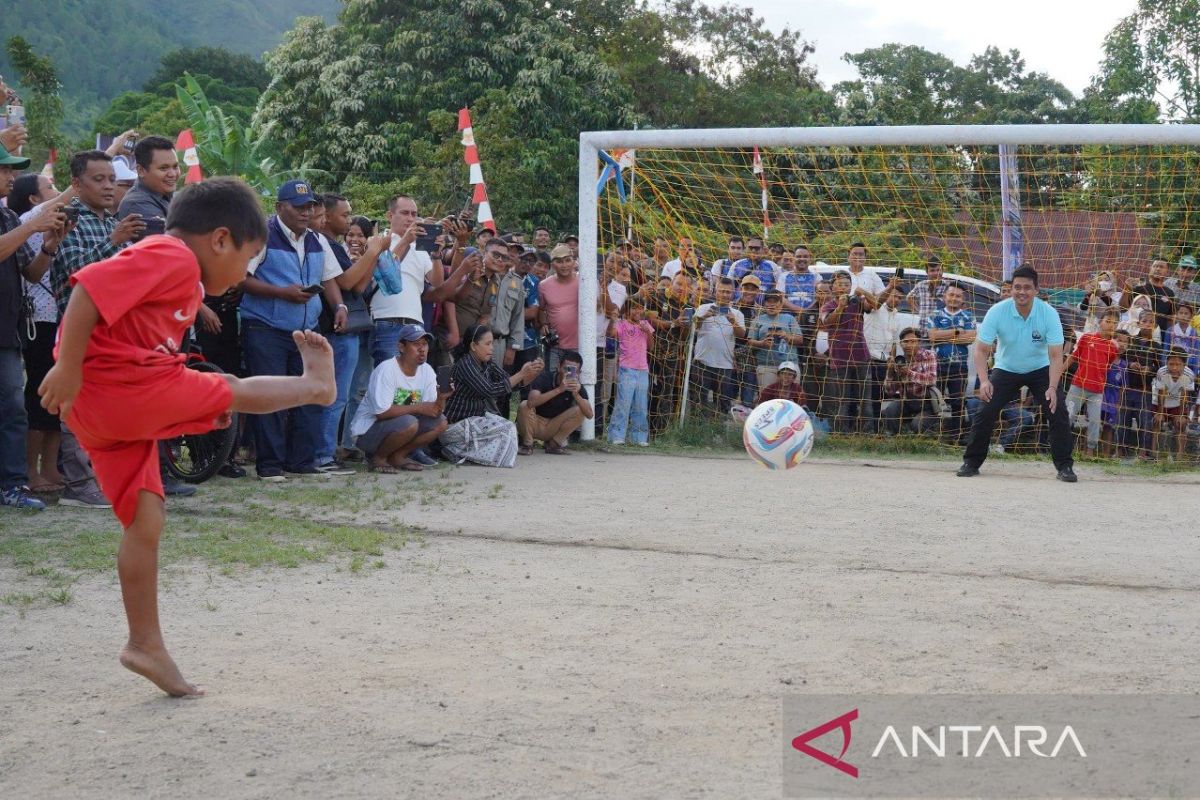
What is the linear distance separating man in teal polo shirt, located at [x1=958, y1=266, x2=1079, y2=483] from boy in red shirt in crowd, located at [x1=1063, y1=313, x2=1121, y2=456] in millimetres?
1635

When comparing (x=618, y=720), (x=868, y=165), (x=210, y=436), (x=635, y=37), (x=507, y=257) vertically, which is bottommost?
(x=618, y=720)

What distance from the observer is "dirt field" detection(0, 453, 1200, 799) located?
143 inches

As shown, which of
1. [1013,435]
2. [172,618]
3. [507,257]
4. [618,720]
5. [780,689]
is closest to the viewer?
[618,720]

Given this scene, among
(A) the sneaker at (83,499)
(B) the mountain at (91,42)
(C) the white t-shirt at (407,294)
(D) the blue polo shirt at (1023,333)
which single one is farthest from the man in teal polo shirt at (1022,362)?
(B) the mountain at (91,42)

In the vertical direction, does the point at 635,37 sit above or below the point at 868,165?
above

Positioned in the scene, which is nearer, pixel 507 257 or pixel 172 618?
pixel 172 618

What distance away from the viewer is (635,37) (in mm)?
38812

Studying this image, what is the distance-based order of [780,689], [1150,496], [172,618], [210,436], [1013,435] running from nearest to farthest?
[780,689] → [172,618] → [210,436] → [1150,496] → [1013,435]

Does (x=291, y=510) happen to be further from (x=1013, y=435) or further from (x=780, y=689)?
(x=1013, y=435)

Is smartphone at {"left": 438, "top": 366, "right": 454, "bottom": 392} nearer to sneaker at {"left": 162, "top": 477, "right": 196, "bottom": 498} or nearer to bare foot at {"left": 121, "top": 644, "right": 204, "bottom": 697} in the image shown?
sneaker at {"left": 162, "top": 477, "right": 196, "bottom": 498}

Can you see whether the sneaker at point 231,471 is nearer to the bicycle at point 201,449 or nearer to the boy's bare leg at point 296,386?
the bicycle at point 201,449

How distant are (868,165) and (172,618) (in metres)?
9.76

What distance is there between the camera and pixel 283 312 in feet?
29.9

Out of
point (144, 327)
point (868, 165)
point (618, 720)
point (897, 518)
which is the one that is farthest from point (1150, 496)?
point (144, 327)
